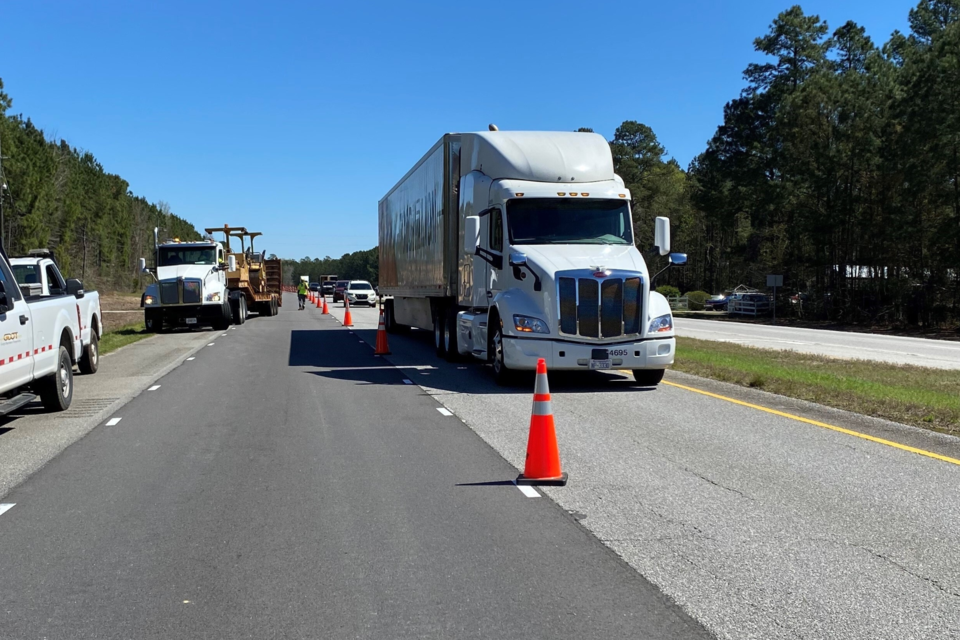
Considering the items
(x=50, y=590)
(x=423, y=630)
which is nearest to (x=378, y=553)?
(x=423, y=630)

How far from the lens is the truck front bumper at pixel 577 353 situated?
13.7 m

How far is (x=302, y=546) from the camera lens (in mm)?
5871

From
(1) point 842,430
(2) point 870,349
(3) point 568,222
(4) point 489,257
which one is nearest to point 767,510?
(1) point 842,430

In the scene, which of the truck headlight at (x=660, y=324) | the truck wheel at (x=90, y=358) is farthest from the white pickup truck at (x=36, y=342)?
the truck headlight at (x=660, y=324)

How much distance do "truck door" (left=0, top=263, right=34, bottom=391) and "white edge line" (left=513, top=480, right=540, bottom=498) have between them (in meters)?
5.68

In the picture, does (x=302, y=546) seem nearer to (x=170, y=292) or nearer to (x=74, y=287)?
(x=74, y=287)

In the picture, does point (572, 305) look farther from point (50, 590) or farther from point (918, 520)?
point (50, 590)

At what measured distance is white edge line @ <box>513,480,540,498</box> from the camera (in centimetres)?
724

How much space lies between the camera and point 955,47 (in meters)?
41.9

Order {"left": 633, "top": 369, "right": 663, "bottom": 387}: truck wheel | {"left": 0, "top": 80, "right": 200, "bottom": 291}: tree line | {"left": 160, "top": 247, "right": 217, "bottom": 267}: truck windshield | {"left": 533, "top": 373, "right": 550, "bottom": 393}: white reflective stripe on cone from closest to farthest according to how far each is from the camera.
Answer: {"left": 533, "top": 373, "right": 550, "bottom": 393}: white reflective stripe on cone
{"left": 633, "top": 369, "right": 663, "bottom": 387}: truck wheel
{"left": 160, "top": 247, "right": 217, "bottom": 267}: truck windshield
{"left": 0, "top": 80, "right": 200, "bottom": 291}: tree line

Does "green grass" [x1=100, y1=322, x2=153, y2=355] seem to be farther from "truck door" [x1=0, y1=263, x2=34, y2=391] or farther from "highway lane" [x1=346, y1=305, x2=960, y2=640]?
"highway lane" [x1=346, y1=305, x2=960, y2=640]

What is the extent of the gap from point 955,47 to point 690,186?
52202 mm

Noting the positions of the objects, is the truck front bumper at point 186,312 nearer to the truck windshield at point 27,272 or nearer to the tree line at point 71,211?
the tree line at point 71,211

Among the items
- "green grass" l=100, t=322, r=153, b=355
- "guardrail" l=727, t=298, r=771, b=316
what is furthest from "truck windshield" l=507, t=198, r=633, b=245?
"guardrail" l=727, t=298, r=771, b=316
